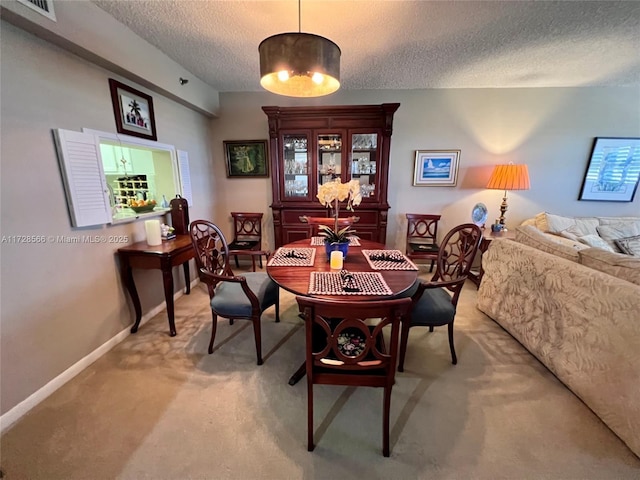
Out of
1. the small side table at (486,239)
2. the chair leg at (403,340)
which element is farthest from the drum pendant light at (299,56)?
the small side table at (486,239)

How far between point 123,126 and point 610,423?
147 inches

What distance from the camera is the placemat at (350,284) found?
4.47 feet

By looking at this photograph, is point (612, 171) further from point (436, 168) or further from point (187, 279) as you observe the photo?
point (187, 279)

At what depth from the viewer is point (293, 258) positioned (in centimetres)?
189

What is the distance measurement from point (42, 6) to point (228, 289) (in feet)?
6.30

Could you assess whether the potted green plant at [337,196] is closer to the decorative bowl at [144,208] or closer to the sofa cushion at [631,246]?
the decorative bowl at [144,208]

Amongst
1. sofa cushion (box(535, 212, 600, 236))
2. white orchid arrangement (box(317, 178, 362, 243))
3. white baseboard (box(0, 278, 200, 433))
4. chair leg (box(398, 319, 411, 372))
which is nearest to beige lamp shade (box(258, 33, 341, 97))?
white orchid arrangement (box(317, 178, 362, 243))

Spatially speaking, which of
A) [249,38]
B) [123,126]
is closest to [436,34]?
[249,38]

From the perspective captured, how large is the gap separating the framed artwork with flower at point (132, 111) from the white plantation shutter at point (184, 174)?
1.31ft

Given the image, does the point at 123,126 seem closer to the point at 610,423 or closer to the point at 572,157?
the point at 610,423

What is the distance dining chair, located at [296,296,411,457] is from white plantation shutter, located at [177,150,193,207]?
2.56 meters

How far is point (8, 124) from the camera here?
1.38 m

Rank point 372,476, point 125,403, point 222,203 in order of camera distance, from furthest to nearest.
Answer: point 222,203
point 125,403
point 372,476

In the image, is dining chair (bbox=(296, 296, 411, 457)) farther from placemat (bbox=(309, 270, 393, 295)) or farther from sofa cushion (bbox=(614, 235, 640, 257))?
sofa cushion (bbox=(614, 235, 640, 257))
